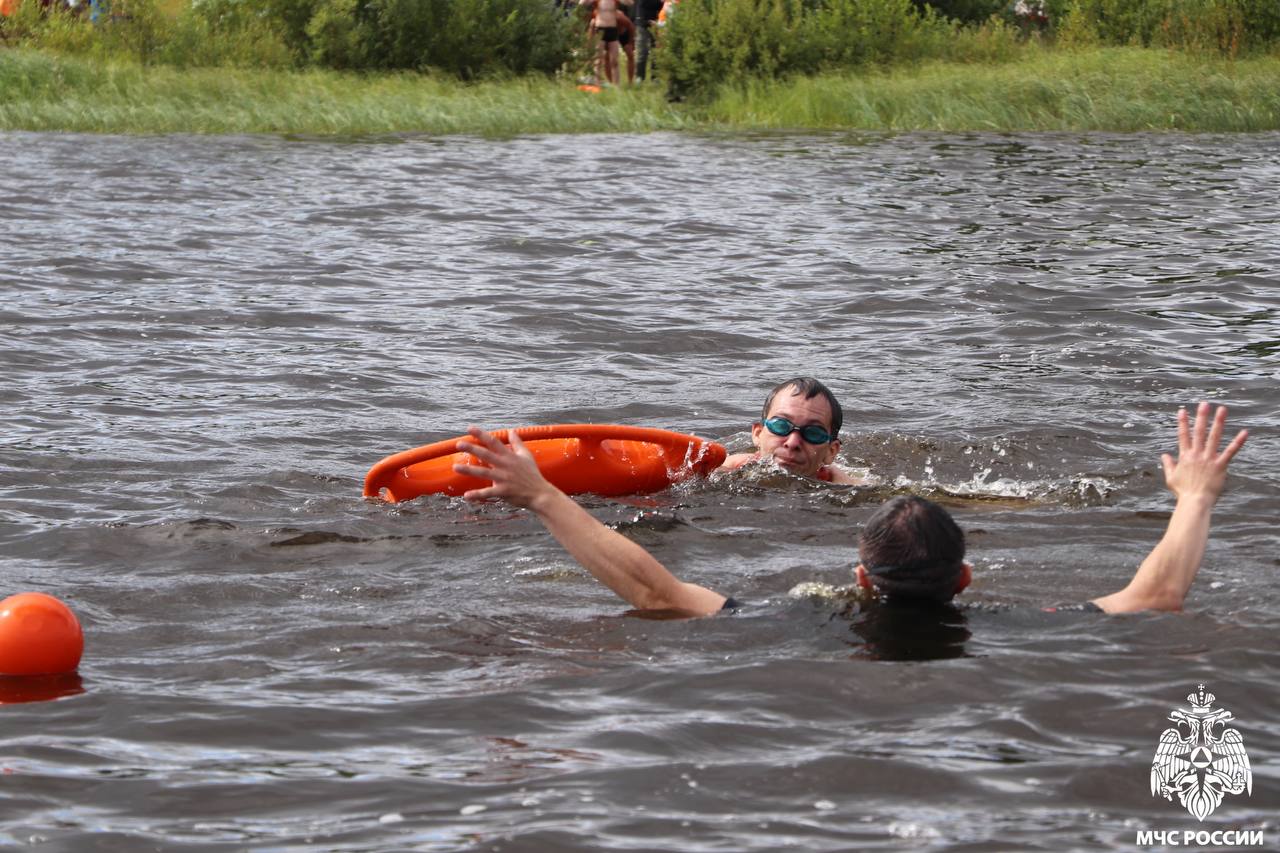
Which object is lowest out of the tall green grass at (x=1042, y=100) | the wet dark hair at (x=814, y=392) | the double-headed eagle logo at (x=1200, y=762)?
the double-headed eagle logo at (x=1200, y=762)

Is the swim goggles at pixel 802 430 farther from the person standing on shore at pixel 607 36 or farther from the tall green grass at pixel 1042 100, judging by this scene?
the person standing on shore at pixel 607 36

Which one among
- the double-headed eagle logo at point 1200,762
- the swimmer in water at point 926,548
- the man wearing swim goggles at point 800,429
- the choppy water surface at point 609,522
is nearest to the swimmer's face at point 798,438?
the man wearing swim goggles at point 800,429

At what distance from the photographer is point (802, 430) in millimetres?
8250

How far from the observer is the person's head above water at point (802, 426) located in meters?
8.25

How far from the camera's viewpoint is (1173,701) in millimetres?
5363

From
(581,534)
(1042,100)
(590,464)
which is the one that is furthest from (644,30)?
(581,534)

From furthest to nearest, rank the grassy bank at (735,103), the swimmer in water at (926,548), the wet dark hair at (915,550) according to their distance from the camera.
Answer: the grassy bank at (735,103), the wet dark hair at (915,550), the swimmer in water at (926,548)

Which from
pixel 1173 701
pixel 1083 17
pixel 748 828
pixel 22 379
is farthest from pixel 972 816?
pixel 1083 17

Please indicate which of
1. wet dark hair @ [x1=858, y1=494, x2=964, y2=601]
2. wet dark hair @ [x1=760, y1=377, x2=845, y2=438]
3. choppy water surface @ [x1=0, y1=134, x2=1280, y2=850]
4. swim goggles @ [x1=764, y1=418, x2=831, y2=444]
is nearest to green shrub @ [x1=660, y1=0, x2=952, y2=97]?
choppy water surface @ [x1=0, y1=134, x2=1280, y2=850]

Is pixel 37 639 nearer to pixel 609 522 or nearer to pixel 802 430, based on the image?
pixel 609 522

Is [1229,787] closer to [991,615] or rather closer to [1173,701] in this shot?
[1173,701]

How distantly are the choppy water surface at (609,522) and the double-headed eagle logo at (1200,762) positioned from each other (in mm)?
59

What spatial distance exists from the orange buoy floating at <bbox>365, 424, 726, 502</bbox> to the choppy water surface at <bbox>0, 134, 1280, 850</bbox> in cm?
13

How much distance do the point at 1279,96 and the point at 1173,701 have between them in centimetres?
2110
